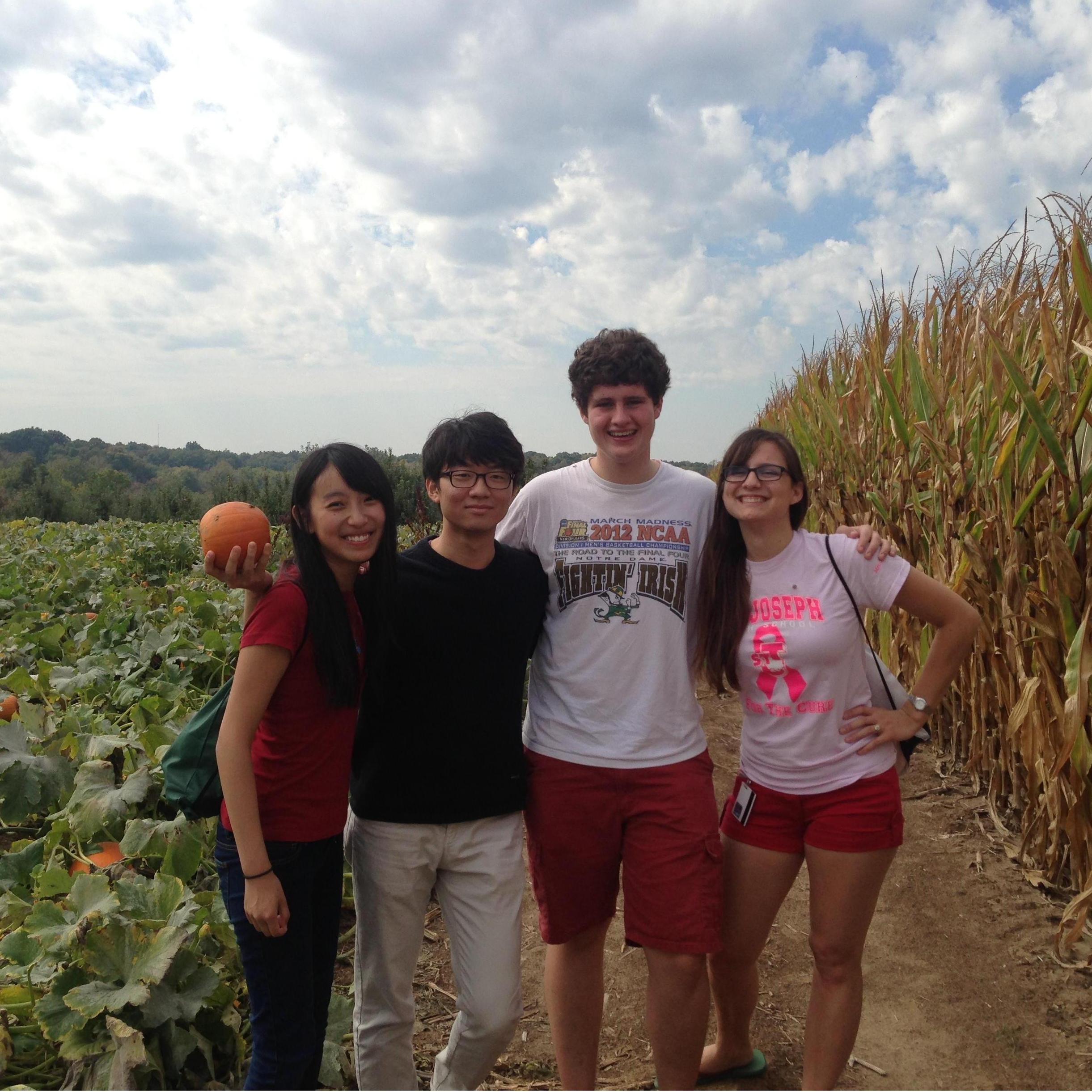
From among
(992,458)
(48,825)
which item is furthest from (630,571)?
(48,825)

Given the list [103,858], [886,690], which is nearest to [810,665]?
[886,690]

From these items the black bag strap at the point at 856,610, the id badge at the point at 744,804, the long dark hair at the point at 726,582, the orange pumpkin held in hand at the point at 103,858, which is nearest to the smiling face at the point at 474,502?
the long dark hair at the point at 726,582

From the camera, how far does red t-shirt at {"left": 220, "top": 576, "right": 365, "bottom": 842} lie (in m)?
1.67

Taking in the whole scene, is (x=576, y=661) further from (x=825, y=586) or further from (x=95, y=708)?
(x=95, y=708)

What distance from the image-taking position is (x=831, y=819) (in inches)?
77.7

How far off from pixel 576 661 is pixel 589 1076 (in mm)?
1063

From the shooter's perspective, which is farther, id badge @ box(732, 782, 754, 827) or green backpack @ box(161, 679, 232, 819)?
id badge @ box(732, 782, 754, 827)

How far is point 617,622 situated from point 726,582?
0.29 metres

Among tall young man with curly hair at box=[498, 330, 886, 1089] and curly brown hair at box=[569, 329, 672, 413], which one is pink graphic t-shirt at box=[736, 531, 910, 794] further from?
curly brown hair at box=[569, 329, 672, 413]

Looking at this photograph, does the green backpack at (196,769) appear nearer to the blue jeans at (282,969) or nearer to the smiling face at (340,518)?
the blue jeans at (282,969)

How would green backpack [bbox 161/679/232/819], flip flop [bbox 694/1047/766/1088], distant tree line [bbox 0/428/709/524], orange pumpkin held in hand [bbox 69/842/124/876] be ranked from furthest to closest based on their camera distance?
distant tree line [bbox 0/428/709/524]
orange pumpkin held in hand [bbox 69/842/124/876]
flip flop [bbox 694/1047/766/1088]
green backpack [bbox 161/679/232/819]

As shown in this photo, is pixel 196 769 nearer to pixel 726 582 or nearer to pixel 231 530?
pixel 231 530

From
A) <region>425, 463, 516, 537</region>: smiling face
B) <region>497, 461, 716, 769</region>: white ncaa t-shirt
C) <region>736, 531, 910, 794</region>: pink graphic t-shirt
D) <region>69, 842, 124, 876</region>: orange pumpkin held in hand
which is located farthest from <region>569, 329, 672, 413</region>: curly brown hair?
<region>69, 842, 124, 876</region>: orange pumpkin held in hand

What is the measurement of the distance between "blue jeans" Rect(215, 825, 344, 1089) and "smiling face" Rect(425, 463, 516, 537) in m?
0.75
